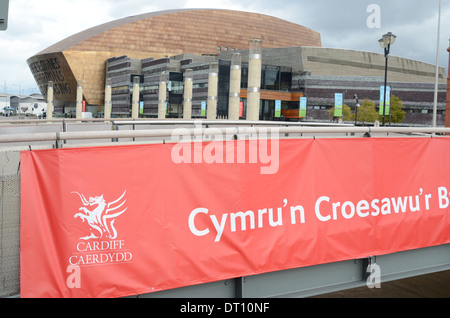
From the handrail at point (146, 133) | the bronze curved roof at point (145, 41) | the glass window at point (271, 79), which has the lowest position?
the handrail at point (146, 133)

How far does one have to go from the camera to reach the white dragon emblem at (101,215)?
12.9ft

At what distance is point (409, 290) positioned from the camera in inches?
358

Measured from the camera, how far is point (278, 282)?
15.4ft

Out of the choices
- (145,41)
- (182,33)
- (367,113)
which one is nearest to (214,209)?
(367,113)

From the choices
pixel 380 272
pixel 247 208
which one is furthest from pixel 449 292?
pixel 247 208

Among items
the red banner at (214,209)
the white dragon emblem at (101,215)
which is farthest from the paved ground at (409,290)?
the white dragon emblem at (101,215)

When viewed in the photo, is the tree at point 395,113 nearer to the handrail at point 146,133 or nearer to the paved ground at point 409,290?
the paved ground at point 409,290

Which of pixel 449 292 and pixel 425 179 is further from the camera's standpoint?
pixel 449 292

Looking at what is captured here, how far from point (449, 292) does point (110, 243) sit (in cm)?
762

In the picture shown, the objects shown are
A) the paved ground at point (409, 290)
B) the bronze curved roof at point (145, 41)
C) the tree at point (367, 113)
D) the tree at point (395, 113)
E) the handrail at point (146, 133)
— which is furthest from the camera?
the bronze curved roof at point (145, 41)

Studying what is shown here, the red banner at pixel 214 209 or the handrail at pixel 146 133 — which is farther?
the red banner at pixel 214 209

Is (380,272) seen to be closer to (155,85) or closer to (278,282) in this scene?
(278,282)

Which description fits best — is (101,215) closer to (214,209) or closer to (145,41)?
(214,209)

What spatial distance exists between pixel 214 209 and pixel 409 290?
21.0 ft
